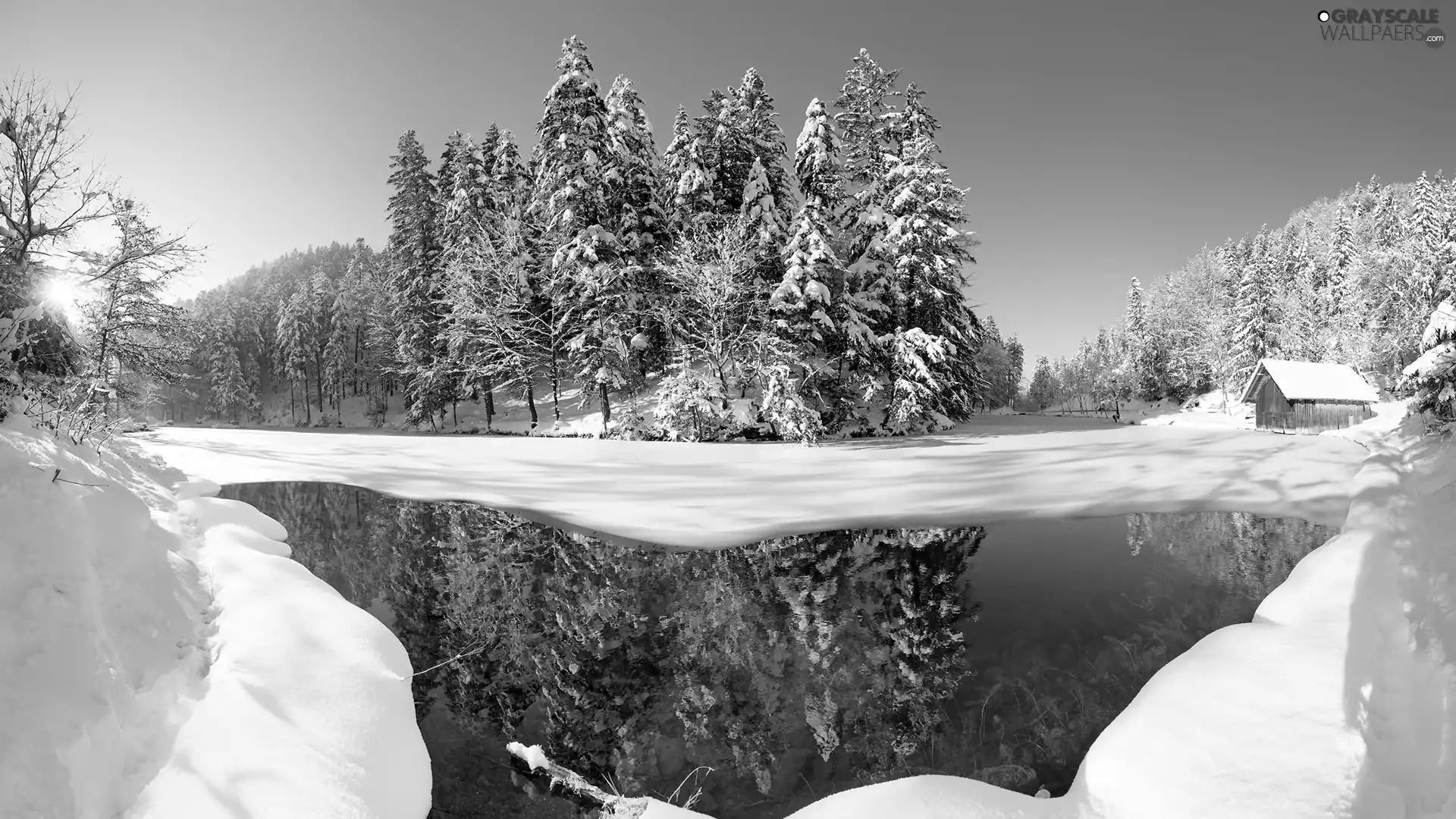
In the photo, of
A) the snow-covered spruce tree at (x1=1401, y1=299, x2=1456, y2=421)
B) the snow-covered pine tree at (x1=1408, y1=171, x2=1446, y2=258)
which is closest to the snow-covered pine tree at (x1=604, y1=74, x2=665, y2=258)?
the snow-covered spruce tree at (x1=1401, y1=299, x2=1456, y2=421)

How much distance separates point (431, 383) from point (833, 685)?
3355 cm

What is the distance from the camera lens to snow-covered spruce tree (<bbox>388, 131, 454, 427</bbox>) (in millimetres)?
34188

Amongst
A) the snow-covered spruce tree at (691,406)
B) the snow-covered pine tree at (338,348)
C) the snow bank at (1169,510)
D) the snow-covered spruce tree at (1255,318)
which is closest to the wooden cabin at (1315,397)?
the snow-covered spruce tree at (1255,318)

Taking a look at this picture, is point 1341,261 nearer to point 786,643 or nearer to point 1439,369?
point 1439,369

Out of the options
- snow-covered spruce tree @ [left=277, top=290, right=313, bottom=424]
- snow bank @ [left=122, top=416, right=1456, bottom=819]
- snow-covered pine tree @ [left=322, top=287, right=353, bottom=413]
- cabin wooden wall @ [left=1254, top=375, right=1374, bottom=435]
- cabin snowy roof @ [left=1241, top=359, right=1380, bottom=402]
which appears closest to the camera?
snow bank @ [left=122, top=416, right=1456, bottom=819]

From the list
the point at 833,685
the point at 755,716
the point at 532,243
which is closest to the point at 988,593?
the point at 833,685

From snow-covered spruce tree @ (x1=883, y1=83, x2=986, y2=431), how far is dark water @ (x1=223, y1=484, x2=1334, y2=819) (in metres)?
13.3

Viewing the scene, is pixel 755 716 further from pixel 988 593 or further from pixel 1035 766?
pixel 988 593

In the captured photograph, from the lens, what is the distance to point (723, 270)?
919 inches

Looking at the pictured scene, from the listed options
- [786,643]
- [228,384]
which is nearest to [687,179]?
[786,643]

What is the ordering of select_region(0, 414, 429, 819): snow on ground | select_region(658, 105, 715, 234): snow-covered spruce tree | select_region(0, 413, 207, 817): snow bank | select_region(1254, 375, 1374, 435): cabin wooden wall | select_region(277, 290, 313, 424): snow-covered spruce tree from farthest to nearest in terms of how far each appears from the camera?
select_region(277, 290, 313, 424): snow-covered spruce tree
select_region(1254, 375, 1374, 435): cabin wooden wall
select_region(658, 105, 715, 234): snow-covered spruce tree
select_region(0, 414, 429, 819): snow on ground
select_region(0, 413, 207, 817): snow bank

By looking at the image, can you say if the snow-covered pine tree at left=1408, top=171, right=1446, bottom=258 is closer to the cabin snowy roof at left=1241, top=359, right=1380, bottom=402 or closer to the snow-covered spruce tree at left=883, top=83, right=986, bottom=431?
the cabin snowy roof at left=1241, top=359, right=1380, bottom=402

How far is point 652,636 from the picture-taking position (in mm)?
7270

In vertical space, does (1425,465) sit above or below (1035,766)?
above
